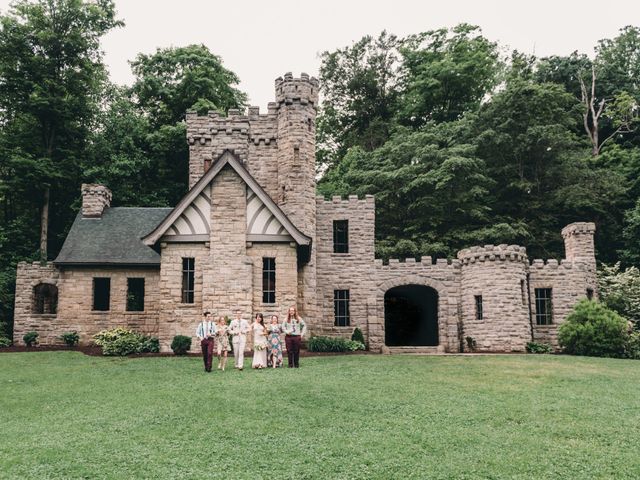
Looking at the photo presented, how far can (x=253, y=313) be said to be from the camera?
21.0 metres

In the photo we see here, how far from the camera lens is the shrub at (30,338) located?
24.7 meters

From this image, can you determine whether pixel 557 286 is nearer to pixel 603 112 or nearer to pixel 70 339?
pixel 70 339

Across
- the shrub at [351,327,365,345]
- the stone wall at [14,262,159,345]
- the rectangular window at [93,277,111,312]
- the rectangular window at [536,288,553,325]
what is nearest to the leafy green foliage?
the rectangular window at [536,288,553,325]

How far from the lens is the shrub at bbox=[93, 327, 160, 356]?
2070cm

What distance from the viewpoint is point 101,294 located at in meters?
26.4

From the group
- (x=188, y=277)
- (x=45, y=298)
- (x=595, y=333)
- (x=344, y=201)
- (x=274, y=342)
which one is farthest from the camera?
(x=344, y=201)

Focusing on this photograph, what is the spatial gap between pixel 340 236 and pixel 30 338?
570 inches

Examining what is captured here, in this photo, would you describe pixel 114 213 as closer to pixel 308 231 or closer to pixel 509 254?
pixel 308 231

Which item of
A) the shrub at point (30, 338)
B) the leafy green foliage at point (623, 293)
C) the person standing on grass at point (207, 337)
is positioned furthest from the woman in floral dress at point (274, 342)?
the leafy green foliage at point (623, 293)

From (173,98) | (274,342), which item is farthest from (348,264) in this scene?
(173,98)

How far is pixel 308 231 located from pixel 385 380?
11554 millimetres

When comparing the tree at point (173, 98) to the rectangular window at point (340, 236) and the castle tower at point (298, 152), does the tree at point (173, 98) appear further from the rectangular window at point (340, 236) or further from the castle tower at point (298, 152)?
the rectangular window at point (340, 236)

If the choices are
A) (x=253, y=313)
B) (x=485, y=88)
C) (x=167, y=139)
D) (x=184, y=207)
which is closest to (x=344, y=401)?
(x=253, y=313)

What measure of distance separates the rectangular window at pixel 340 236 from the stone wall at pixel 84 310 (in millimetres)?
8332
